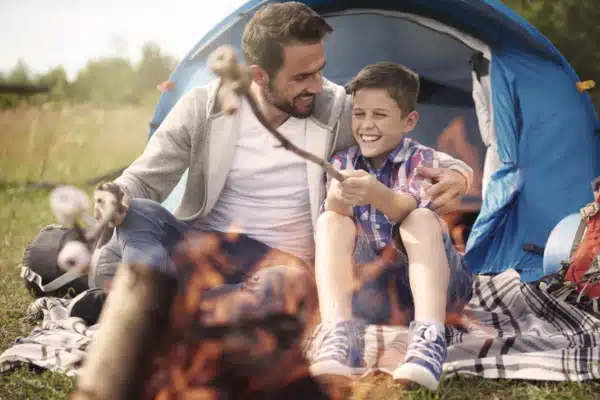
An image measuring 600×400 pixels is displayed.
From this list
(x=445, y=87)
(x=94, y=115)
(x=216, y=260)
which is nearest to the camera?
(x=216, y=260)

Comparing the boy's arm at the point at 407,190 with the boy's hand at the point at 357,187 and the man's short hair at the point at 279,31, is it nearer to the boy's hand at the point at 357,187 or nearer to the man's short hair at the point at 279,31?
the boy's hand at the point at 357,187

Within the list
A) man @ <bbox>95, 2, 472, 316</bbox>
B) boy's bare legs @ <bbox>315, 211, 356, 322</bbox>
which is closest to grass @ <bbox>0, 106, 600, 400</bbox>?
boy's bare legs @ <bbox>315, 211, 356, 322</bbox>

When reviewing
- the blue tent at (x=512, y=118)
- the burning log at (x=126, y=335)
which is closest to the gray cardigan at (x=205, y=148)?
the burning log at (x=126, y=335)

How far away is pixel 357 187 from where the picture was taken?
1.44m

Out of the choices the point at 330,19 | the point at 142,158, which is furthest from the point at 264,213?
the point at 330,19

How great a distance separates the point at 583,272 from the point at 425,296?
79 cm

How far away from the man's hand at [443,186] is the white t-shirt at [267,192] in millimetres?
339

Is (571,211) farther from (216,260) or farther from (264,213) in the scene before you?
(216,260)

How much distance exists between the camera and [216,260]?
1.63 m

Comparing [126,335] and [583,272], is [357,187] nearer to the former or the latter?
[126,335]

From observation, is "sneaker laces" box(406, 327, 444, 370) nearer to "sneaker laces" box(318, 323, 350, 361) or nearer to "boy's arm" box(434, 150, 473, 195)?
"sneaker laces" box(318, 323, 350, 361)

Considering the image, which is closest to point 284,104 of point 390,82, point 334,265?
point 390,82

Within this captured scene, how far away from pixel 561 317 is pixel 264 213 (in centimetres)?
86

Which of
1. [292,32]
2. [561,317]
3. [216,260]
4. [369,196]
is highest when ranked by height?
[292,32]
